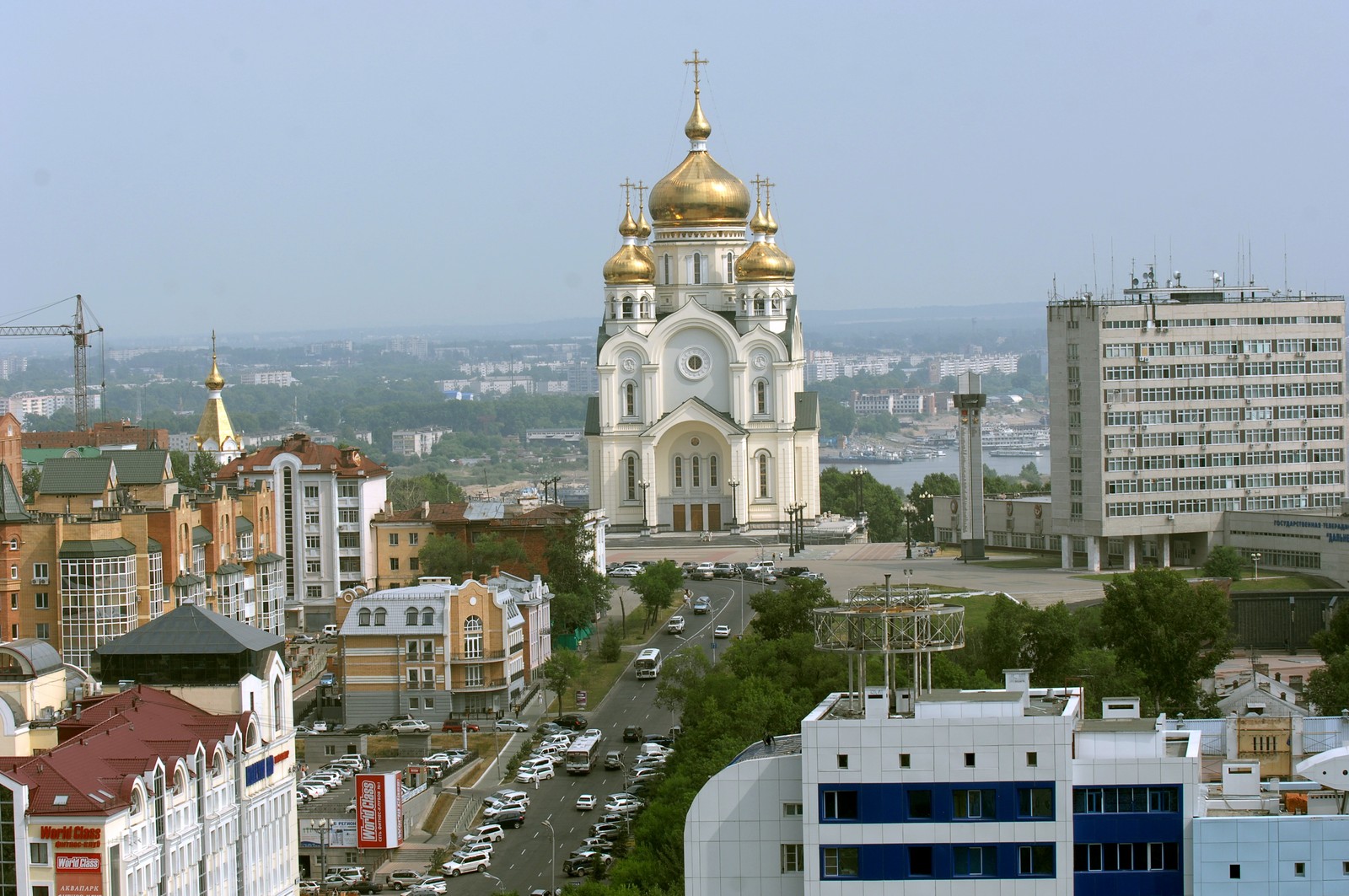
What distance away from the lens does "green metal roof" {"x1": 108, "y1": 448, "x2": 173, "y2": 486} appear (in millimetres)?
76312

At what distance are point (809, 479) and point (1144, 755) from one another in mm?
74507

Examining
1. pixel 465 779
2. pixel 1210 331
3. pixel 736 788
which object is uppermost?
pixel 1210 331

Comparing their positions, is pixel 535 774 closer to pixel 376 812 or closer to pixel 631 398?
pixel 376 812

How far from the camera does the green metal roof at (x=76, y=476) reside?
7394cm

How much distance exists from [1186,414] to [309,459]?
28.8 m

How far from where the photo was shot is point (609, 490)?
10419 cm

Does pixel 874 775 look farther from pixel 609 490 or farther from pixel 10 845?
pixel 609 490

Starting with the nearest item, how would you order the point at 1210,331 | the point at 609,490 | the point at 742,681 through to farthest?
1. the point at 742,681
2. the point at 1210,331
3. the point at 609,490

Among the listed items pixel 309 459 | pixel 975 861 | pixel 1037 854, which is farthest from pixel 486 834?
pixel 309 459

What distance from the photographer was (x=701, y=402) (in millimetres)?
103812

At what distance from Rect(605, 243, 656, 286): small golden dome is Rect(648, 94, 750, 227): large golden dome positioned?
6.78ft

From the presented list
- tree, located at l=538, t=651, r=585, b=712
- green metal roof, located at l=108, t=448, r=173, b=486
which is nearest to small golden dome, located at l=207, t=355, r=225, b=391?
green metal roof, located at l=108, t=448, r=173, b=486

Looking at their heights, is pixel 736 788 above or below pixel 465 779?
above

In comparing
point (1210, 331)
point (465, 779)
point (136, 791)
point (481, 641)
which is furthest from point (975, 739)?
point (1210, 331)
